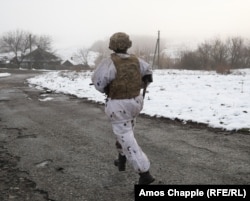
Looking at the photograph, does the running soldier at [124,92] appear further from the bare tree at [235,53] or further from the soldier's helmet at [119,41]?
the bare tree at [235,53]

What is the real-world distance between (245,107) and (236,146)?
386 centimetres

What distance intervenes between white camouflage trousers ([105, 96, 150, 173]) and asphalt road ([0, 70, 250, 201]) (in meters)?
0.37

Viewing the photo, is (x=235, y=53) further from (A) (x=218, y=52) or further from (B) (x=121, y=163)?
(B) (x=121, y=163)

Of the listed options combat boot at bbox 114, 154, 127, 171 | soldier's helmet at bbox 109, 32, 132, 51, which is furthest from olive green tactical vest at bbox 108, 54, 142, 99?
combat boot at bbox 114, 154, 127, 171

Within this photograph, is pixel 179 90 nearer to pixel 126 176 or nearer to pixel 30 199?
pixel 126 176

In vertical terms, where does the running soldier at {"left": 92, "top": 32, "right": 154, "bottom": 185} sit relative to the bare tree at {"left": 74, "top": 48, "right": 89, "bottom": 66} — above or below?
below

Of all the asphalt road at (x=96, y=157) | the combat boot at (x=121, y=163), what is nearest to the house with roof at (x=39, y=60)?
the asphalt road at (x=96, y=157)

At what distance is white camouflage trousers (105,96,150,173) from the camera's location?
4.37 metres

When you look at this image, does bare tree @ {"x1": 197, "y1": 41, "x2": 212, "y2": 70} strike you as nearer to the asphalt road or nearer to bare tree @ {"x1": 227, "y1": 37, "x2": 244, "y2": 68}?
bare tree @ {"x1": 227, "y1": 37, "x2": 244, "y2": 68}

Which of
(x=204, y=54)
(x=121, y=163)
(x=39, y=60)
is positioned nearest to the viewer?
(x=121, y=163)

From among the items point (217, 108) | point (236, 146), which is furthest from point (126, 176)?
point (217, 108)

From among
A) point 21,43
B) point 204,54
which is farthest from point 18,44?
point 204,54

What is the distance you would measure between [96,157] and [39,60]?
84.4 m

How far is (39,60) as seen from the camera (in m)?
87.0
